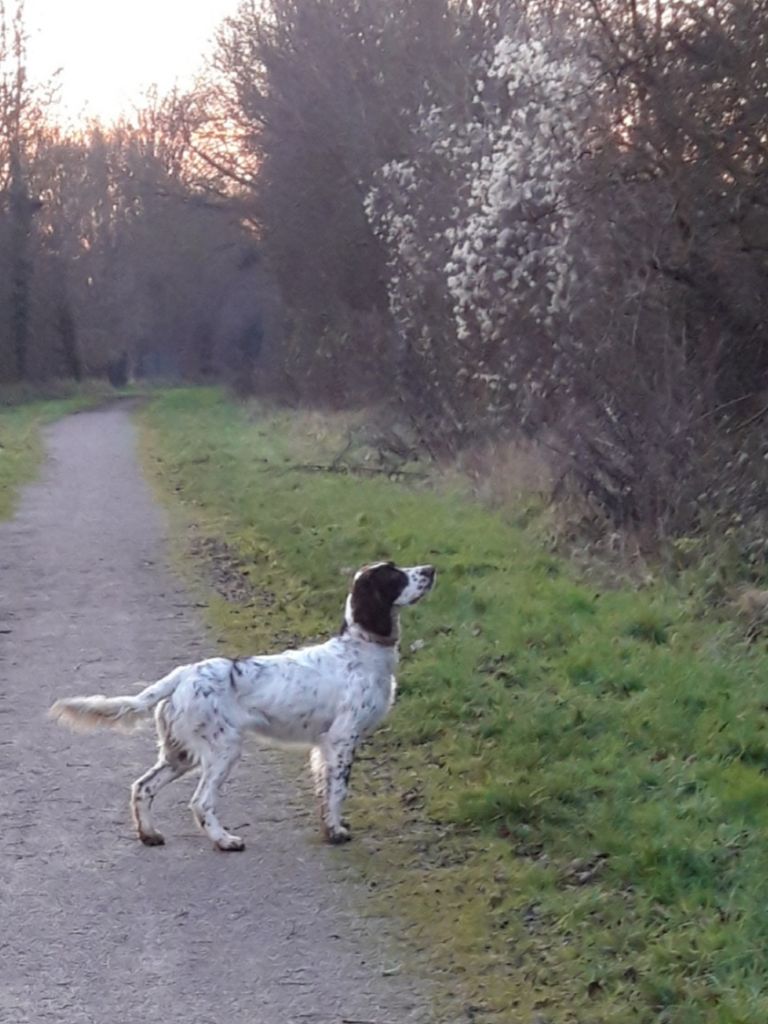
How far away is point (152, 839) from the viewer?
21.2 ft

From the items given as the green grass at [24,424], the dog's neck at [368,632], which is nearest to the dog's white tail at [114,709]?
the dog's neck at [368,632]

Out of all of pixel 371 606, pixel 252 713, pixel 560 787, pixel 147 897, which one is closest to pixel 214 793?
pixel 252 713

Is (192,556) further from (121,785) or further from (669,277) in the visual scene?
(121,785)

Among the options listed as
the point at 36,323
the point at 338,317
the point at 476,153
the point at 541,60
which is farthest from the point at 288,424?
the point at 36,323

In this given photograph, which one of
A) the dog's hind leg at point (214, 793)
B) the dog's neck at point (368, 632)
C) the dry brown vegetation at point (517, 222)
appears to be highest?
the dry brown vegetation at point (517, 222)

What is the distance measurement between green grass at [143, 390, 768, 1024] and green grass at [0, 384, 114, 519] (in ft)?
31.9

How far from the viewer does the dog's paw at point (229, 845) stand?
20.9 ft

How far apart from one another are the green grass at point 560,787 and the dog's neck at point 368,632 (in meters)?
0.76

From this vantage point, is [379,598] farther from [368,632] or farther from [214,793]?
[214,793]

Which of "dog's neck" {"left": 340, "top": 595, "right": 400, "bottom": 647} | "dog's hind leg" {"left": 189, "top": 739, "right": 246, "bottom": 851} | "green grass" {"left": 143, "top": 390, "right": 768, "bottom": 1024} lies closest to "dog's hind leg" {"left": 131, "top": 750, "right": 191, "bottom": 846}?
"dog's hind leg" {"left": 189, "top": 739, "right": 246, "bottom": 851}

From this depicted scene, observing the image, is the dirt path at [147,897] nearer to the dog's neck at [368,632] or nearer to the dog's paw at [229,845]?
the dog's paw at [229,845]

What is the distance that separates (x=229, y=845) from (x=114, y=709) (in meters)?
0.85

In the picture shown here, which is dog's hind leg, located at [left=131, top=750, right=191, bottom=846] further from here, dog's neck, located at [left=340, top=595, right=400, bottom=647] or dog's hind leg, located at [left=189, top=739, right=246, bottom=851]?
dog's neck, located at [left=340, top=595, right=400, bottom=647]

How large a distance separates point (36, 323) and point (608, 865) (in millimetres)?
49382
